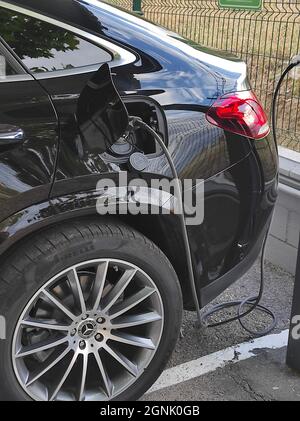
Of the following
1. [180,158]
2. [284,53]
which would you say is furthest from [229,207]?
[284,53]

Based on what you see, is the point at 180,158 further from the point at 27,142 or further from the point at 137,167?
the point at 27,142

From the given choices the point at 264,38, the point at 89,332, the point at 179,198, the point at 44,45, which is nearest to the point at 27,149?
the point at 44,45

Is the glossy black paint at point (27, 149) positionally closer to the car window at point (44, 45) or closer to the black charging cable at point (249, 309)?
the car window at point (44, 45)

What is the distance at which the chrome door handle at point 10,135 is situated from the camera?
2037 mm

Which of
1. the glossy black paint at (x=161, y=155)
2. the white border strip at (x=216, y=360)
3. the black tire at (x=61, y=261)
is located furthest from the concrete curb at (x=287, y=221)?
the black tire at (x=61, y=261)

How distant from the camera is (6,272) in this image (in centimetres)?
206

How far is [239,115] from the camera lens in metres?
2.49

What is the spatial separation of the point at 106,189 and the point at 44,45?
65 centimetres

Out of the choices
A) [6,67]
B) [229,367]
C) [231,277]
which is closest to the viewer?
[6,67]

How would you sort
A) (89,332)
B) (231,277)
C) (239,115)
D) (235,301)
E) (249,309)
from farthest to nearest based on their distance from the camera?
(235,301)
(249,309)
(231,277)
(239,115)
(89,332)

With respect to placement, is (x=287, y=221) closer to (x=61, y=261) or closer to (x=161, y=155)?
(x=161, y=155)

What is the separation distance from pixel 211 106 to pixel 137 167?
48cm

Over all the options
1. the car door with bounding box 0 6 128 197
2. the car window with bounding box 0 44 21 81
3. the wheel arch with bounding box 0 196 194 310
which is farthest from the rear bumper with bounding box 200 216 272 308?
the car window with bounding box 0 44 21 81

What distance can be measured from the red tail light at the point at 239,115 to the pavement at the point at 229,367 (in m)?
1.15
